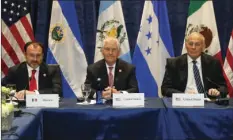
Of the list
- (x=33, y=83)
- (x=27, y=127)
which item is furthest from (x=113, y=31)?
(x=27, y=127)

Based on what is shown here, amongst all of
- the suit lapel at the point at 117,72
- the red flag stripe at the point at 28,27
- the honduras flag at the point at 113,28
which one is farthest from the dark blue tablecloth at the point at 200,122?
the red flag stripe at the point at 28,27

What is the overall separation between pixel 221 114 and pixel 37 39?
11.2ft

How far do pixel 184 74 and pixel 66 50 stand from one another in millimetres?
1937

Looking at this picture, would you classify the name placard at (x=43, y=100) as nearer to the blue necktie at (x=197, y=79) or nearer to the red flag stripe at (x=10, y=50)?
the blue necktie at (x=197, y=79)

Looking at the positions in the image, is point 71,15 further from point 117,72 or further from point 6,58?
point 117,72

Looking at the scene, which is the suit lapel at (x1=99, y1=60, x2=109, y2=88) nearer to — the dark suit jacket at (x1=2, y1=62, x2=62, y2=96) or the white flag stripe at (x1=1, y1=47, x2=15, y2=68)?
the dark suit jacket at (x1=2, y1=62, x2=62, y2=96)

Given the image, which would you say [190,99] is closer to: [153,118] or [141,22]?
[153,118]

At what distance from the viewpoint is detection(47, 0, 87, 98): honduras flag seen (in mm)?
5512

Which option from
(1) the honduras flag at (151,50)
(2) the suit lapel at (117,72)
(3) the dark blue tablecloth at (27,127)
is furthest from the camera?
(1) the honduras flag at (151,50)

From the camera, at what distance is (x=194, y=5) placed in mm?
5418

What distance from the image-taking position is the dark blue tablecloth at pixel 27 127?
89.7 inches

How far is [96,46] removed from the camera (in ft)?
17.9

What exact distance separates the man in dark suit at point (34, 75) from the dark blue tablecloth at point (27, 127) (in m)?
1.04

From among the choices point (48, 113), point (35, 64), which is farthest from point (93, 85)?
point (48, 113)
